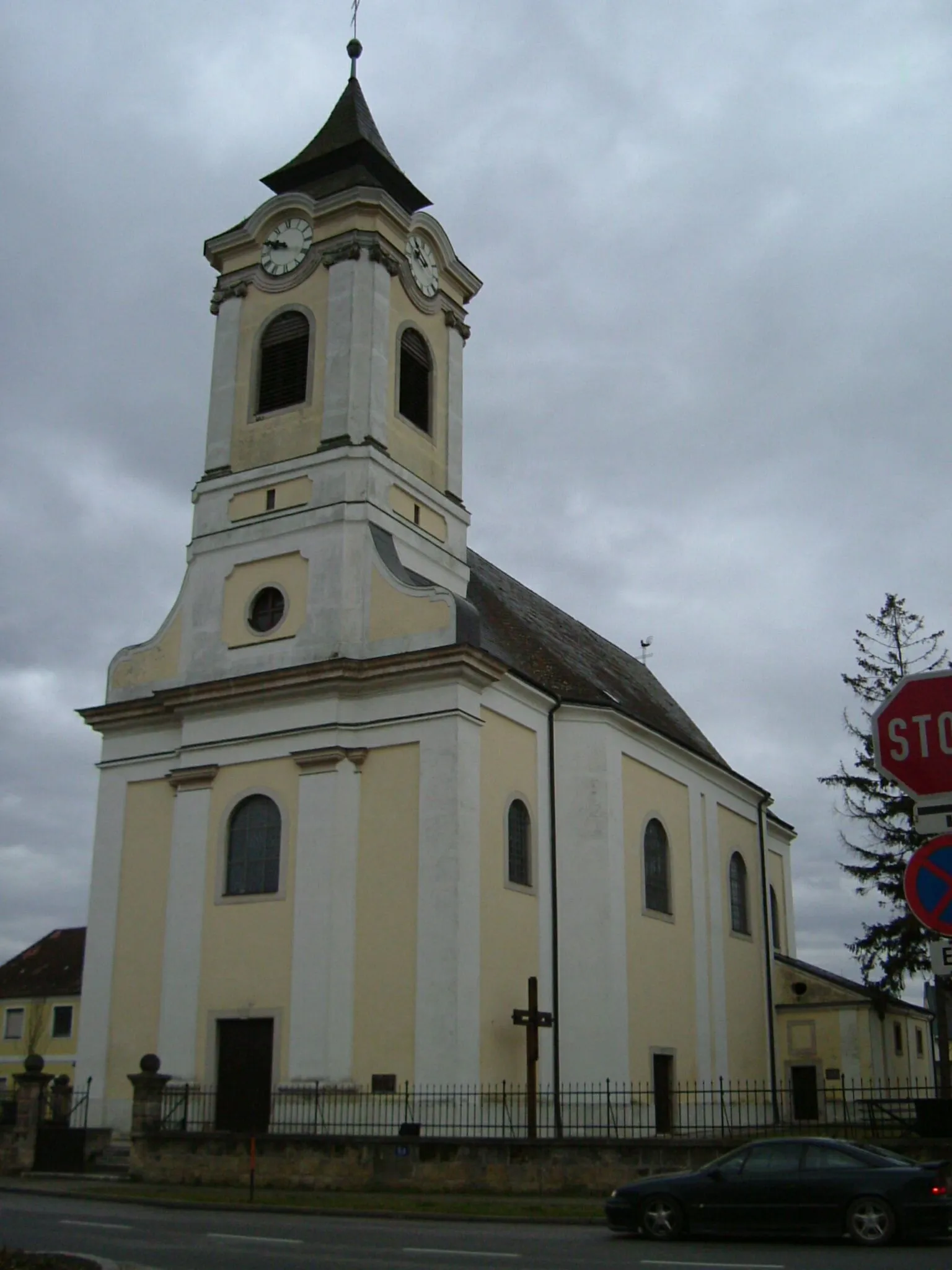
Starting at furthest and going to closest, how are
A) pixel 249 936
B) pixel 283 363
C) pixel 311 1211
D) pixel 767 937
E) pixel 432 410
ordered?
pixel 767 937, pixel 432 410, pixel 283 363, pixel 249 936, pixel 311 1211

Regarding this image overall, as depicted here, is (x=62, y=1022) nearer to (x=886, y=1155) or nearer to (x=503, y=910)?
(x=503, y=910)

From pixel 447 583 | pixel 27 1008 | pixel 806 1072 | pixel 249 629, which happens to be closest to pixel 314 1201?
pixel 249 629

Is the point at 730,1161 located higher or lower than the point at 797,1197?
higher

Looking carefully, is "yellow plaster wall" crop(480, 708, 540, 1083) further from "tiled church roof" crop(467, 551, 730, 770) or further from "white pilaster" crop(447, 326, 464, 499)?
"white pilaster" crop(447, 326, 464, 499)

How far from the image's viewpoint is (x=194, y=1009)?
2495 cm

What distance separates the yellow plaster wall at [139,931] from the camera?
25.8 meters

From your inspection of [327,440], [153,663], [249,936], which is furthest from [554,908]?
[327,440]

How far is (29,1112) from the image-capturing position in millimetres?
23750

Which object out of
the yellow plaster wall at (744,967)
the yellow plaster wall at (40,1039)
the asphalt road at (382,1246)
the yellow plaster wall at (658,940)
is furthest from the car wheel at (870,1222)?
the yellow plaster wall at (40,1039)

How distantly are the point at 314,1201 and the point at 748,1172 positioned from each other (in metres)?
6.63

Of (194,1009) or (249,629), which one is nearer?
(194,1009)

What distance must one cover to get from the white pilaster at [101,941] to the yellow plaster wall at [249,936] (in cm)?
254

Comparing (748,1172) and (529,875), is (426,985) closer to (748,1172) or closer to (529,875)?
(529,875)

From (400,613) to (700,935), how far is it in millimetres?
11504
